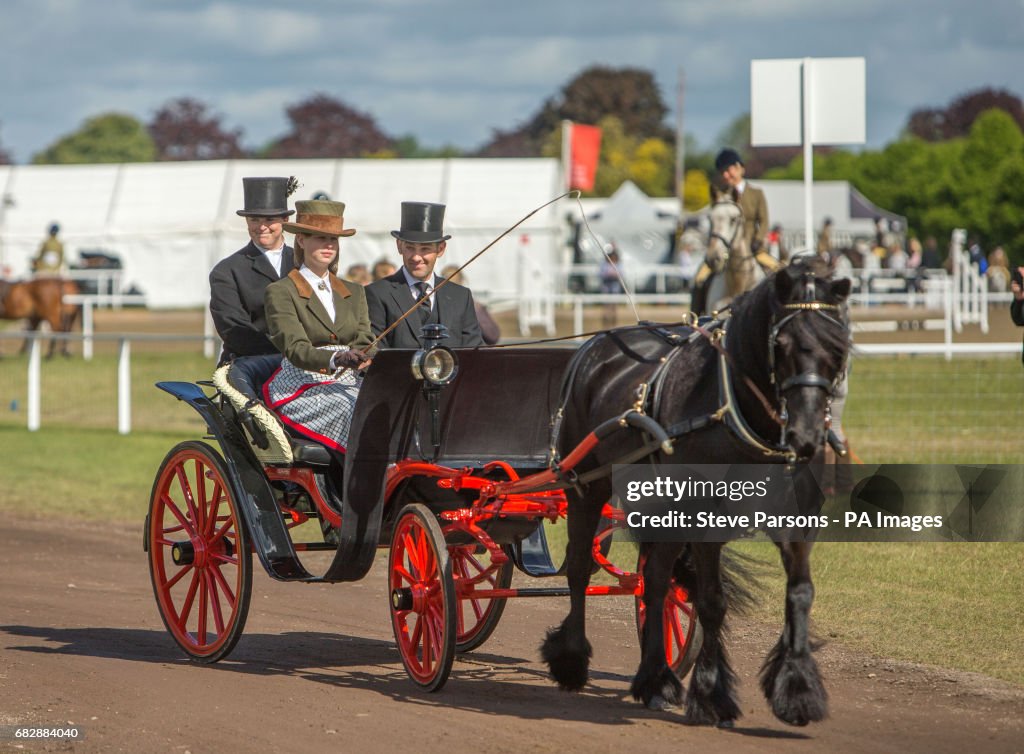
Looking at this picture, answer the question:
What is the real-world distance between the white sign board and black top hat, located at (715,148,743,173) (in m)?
1.04

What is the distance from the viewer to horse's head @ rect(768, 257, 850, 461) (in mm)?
5141

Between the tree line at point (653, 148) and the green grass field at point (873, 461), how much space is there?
99.5 ft

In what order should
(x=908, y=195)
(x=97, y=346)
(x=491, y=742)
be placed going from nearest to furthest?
(x=491, y=742) → (x=97, y=346) → (x=908, y=195)

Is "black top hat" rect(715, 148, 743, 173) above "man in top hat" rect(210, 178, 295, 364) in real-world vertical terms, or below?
above

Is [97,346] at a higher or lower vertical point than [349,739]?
higher

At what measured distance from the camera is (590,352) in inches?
256

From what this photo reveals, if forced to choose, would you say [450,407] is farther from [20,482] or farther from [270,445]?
[20,482]

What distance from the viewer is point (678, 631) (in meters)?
6.87

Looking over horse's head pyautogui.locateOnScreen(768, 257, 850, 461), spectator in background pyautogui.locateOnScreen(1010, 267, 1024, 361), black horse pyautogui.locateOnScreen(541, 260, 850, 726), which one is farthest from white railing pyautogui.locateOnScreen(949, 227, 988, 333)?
horse's head pyautogui.locateOnScreen(768, 257, 850, 461)

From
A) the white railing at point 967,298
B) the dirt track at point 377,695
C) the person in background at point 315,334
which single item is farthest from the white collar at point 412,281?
the white railing at point 967,298

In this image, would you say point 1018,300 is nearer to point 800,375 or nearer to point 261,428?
point 800,375

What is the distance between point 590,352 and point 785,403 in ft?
4.59

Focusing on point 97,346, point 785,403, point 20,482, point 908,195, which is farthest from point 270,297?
point 908,195

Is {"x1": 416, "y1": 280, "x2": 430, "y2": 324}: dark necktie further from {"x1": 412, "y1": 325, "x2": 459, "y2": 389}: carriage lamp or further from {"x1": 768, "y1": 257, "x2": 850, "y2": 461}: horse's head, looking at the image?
{"x1": 768, "y1": 257, "x2": 850, "y2": 461}: horse's head
